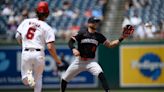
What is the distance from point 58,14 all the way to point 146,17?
282 centimetres

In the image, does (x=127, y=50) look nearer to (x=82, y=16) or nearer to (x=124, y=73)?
(x=124, y=73)

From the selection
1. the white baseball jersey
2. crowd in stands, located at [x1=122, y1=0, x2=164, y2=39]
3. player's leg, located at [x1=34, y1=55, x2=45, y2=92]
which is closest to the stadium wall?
crowd in stands, located at [x1=122, y1=0, x2=164, y2=39]

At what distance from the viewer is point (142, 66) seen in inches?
637

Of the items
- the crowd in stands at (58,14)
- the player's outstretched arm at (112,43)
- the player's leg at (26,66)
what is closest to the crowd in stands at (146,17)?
the crowd in stands at (58,14)

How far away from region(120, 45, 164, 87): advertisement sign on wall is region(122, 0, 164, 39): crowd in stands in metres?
0.45

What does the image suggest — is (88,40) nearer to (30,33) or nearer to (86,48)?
(86,48)

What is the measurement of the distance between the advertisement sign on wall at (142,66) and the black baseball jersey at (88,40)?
192 inches

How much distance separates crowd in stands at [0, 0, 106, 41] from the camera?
1659 centimetres

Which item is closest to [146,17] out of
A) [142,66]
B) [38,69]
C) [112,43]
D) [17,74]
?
[142,66]

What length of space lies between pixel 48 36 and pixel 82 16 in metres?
8.00

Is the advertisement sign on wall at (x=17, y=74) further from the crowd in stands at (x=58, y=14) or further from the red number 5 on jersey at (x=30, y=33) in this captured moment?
the red number 5 on jersey at (x=30, y=33)

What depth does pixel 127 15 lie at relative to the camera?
1742 cm

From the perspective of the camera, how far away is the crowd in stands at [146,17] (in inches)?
656

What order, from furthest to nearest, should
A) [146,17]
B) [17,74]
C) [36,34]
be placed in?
[146,17], [17,74], [36,34]
